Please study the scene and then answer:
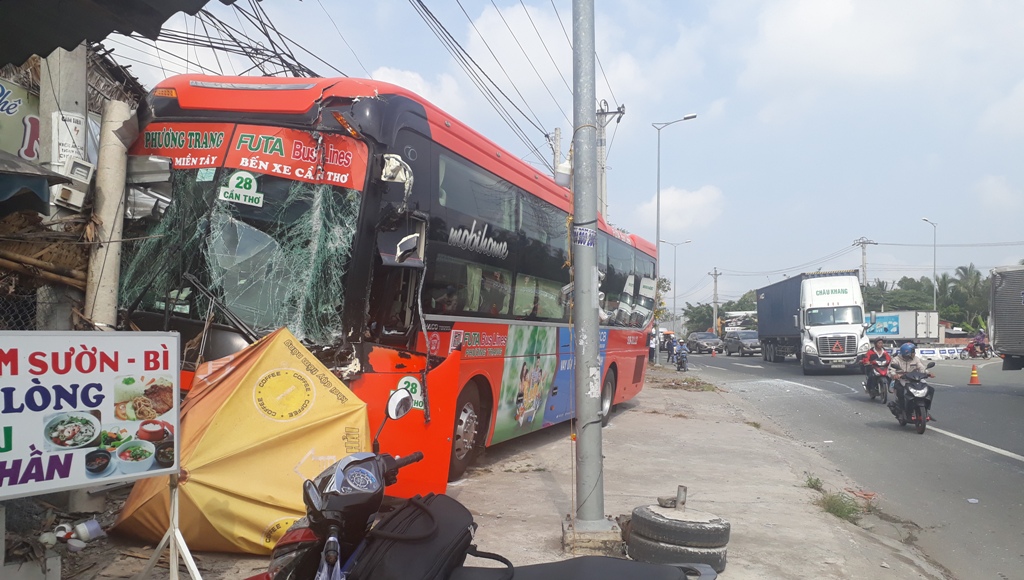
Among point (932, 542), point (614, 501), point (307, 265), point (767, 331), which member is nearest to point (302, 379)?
point (307, 265)

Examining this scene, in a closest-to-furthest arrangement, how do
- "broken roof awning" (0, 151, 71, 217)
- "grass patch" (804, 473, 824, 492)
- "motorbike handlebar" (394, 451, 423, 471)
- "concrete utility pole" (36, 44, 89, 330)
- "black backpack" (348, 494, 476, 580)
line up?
"black backpack" (348, 494, 476, 580)
"motorbike handlebar" (394, 451, 423, 471)
"broken roof awning" (0, 151, 71, 217)
"concrete utility pole" (36, 44, 89, 330)
"grass patch" (804, 473, 824, 492)

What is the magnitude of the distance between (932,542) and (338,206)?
19.4ft

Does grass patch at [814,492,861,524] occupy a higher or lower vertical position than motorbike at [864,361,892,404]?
lower

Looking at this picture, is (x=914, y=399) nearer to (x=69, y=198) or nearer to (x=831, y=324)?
(x=69, y=198)

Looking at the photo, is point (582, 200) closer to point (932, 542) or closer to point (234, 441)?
point (234, 441)

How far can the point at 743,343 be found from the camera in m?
45.6

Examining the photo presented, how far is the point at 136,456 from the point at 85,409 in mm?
334

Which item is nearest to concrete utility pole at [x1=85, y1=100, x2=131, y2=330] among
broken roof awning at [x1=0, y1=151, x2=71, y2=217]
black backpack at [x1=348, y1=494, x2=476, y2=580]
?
broken roof awning at [x1=0, y1=151, x2=71, y2=217]

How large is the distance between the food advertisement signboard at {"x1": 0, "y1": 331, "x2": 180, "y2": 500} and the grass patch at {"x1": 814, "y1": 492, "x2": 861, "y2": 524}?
5954 millimetres

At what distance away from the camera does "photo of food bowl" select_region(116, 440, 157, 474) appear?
3.51 m

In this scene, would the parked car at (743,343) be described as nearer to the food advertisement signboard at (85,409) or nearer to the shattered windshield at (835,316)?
the shattered windshield at (835,316)

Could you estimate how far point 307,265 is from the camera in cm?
568

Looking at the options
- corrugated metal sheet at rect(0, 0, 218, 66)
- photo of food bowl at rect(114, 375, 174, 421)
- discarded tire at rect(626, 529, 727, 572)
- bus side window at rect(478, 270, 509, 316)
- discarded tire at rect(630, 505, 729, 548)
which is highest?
corrugated metal sheet at rect(0, 0, 218, 66)

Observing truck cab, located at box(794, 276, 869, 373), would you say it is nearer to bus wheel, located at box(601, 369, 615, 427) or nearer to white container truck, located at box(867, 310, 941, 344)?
bus wheel, located at box(601, 369, 615, 427)
